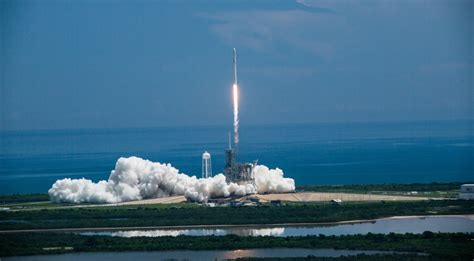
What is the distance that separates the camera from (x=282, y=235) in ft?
167

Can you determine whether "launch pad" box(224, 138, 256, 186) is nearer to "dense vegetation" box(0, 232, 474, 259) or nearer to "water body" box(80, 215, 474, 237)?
"water body" box(80, 215, 474, 237)

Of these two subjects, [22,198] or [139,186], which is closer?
[139,186]

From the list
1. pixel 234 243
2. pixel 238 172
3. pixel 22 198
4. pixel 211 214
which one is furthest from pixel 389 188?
pixel 234 243

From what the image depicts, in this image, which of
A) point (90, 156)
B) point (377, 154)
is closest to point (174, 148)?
point (90, 156)

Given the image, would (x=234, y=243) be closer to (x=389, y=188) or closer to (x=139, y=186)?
(x=139, y=186)

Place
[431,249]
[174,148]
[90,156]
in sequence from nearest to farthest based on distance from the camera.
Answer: [431,249]
[90,156]
[174,148]

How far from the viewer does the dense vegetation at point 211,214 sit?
181 ft

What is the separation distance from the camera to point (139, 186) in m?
66.4

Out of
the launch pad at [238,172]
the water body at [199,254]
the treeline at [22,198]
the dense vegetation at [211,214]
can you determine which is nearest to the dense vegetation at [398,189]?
the launch pad at [238,172]

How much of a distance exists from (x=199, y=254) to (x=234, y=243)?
256cm

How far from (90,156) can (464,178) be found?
59.8 metres

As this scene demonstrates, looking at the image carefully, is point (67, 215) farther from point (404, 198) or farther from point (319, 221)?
point (404, 198)

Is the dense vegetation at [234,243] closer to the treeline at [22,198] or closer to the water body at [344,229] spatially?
the water body at [344,229]

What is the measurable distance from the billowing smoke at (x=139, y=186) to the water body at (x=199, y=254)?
17608 mm
